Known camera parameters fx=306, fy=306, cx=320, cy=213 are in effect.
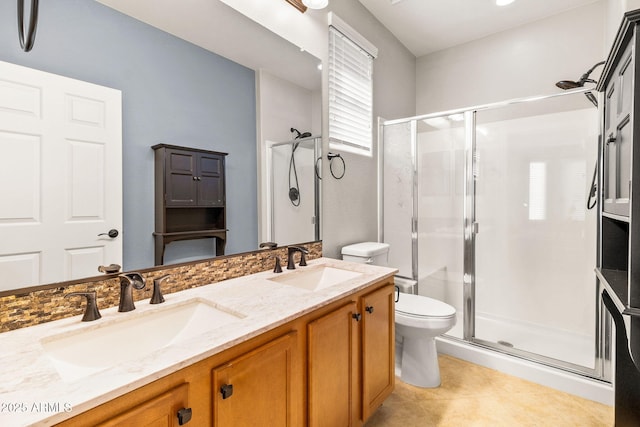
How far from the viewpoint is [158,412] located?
746 mm

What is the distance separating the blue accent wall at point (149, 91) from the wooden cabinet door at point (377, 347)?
73 cm

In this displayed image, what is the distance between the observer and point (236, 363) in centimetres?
92

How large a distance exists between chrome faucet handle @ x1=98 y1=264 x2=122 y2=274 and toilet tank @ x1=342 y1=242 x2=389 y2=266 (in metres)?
1.46

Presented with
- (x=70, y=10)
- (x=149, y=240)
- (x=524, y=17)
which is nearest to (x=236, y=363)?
(x=149, y=240)

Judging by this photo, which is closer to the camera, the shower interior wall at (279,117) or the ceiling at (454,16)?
the shower interior wall at (279,117)

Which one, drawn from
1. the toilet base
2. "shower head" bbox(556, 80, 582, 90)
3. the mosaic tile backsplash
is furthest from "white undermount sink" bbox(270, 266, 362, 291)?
"shower head" bbox(556, 80, 582, 90)

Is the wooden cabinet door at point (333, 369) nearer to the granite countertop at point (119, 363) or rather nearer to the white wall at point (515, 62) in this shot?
the granite countertop at point (119, 363)

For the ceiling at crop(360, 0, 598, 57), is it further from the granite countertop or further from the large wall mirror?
the granite countertop

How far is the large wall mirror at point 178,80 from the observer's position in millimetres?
1061

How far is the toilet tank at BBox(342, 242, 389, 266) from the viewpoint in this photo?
222 cm

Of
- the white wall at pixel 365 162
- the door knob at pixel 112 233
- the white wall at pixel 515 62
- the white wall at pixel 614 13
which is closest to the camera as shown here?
the door knob at pixel 112 233

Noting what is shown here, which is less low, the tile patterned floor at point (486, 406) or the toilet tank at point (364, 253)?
the toilet tank at point (364, 253)

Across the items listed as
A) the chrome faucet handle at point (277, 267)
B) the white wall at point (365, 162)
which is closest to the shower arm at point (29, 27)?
the chrome faucet handle at point (277, 267)

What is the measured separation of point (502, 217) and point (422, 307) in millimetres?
1318
